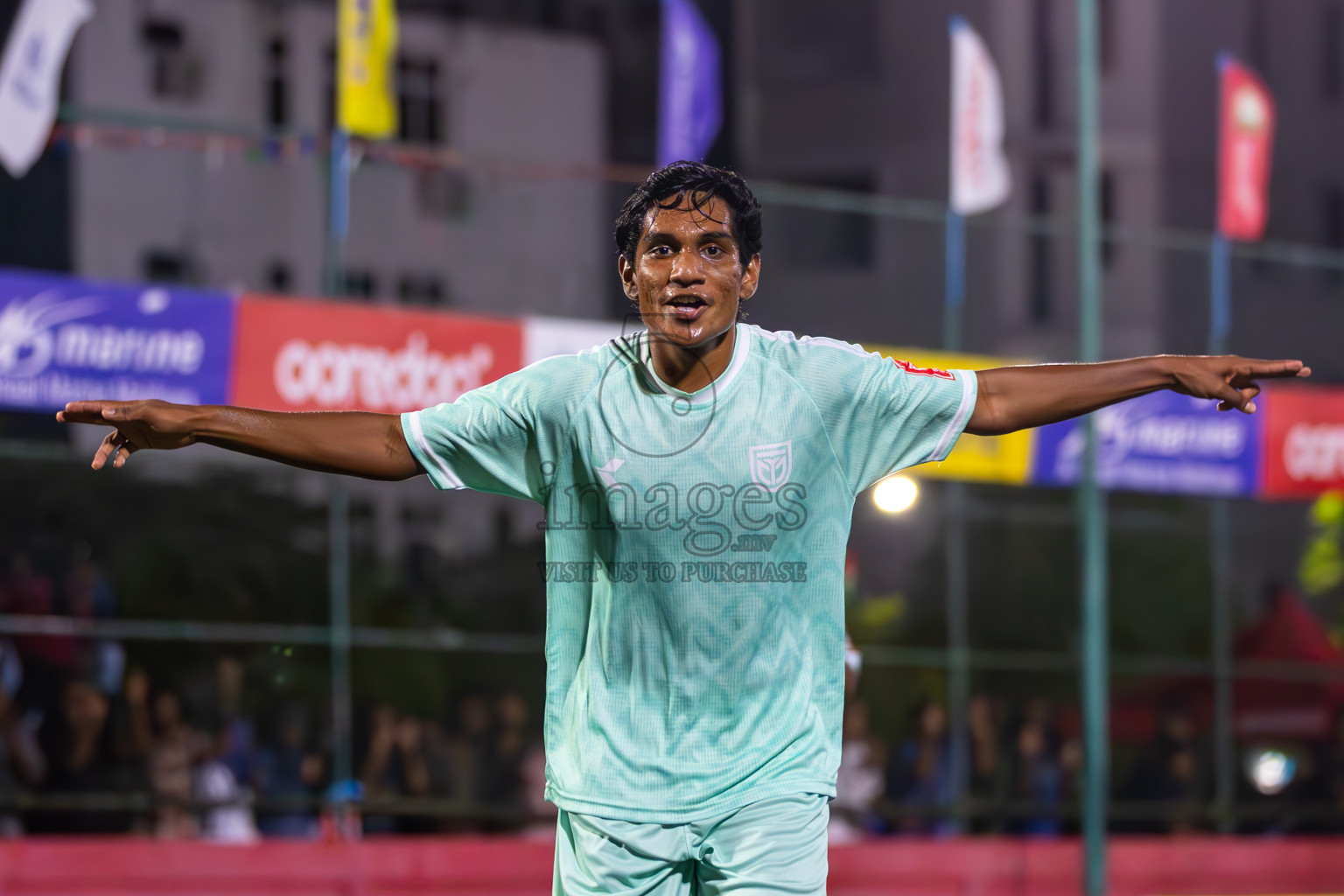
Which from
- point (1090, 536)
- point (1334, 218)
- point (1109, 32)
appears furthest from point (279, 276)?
point (1334, 218)

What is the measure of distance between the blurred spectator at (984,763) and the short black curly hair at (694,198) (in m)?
11.0

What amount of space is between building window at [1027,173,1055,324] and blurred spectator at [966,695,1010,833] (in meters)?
9.93

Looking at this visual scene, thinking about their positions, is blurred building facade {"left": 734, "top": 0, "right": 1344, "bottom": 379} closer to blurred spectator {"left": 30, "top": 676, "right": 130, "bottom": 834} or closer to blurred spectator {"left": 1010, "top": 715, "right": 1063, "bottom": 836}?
blurred spectator {"left": 1010, "top": 715, "right": 1063, "bottom": 836}

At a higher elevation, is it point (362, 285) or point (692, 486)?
point (362, 285)

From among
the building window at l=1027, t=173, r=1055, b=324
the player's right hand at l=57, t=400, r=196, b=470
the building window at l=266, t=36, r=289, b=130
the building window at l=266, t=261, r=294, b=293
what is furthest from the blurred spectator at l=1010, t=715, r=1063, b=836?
the player's right hand at l=57, t=400, r=196, b=470

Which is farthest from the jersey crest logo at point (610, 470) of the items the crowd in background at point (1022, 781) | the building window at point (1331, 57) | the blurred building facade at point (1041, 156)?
the building window at point (1331, 57)

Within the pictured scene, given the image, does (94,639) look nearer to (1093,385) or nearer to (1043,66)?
(1093,385)

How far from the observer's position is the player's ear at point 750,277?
3.23m

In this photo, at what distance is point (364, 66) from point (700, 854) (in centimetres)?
937

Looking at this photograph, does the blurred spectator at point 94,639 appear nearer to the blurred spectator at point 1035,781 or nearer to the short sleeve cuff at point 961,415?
the blurred spectator at point 1035,781

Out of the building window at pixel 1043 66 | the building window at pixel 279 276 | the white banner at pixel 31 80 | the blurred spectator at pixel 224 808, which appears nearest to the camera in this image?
the blurred spectator at pixel 224 808

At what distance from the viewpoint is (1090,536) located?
11.8m

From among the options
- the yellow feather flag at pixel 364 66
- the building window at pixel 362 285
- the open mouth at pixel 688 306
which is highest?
the yellow feather flag at pixel 364 66

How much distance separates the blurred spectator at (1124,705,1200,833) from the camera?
14.0 m
